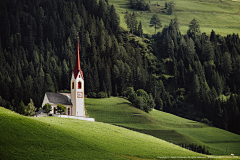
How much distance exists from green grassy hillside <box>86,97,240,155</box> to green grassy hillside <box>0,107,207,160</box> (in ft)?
205

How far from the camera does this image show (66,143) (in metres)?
59.9

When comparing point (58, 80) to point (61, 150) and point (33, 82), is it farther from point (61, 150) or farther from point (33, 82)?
point (61, 150)

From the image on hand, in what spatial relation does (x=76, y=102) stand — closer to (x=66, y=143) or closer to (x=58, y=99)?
(x=58, y=99)


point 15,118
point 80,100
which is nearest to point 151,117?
point 80,100

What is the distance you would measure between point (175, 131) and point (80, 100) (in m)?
59.7

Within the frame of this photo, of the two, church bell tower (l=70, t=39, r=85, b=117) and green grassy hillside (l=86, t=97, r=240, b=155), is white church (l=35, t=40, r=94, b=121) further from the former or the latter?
green grassy hillside (l=86, t=97, r=240, b=155)

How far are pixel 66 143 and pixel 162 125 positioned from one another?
98152 mm

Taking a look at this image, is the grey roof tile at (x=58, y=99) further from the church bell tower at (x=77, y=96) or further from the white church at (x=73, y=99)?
the church bell tower at (x=77, y=96)

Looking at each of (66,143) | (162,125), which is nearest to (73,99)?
(66,143)

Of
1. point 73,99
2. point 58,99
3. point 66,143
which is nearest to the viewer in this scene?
point 66,143

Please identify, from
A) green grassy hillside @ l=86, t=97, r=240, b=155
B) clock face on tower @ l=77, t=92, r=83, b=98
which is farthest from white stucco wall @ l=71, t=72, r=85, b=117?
green grassy hillside @ l=86, t=97, r=240, b=155

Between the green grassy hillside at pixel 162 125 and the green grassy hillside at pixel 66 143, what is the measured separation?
62401 mm

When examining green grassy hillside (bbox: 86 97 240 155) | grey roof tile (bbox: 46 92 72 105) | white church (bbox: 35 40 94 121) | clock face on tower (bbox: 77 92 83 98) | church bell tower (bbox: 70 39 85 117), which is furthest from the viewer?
green grassy hillside (bbox: 86 97 240 155)

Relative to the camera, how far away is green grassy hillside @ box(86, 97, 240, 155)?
13650cm
